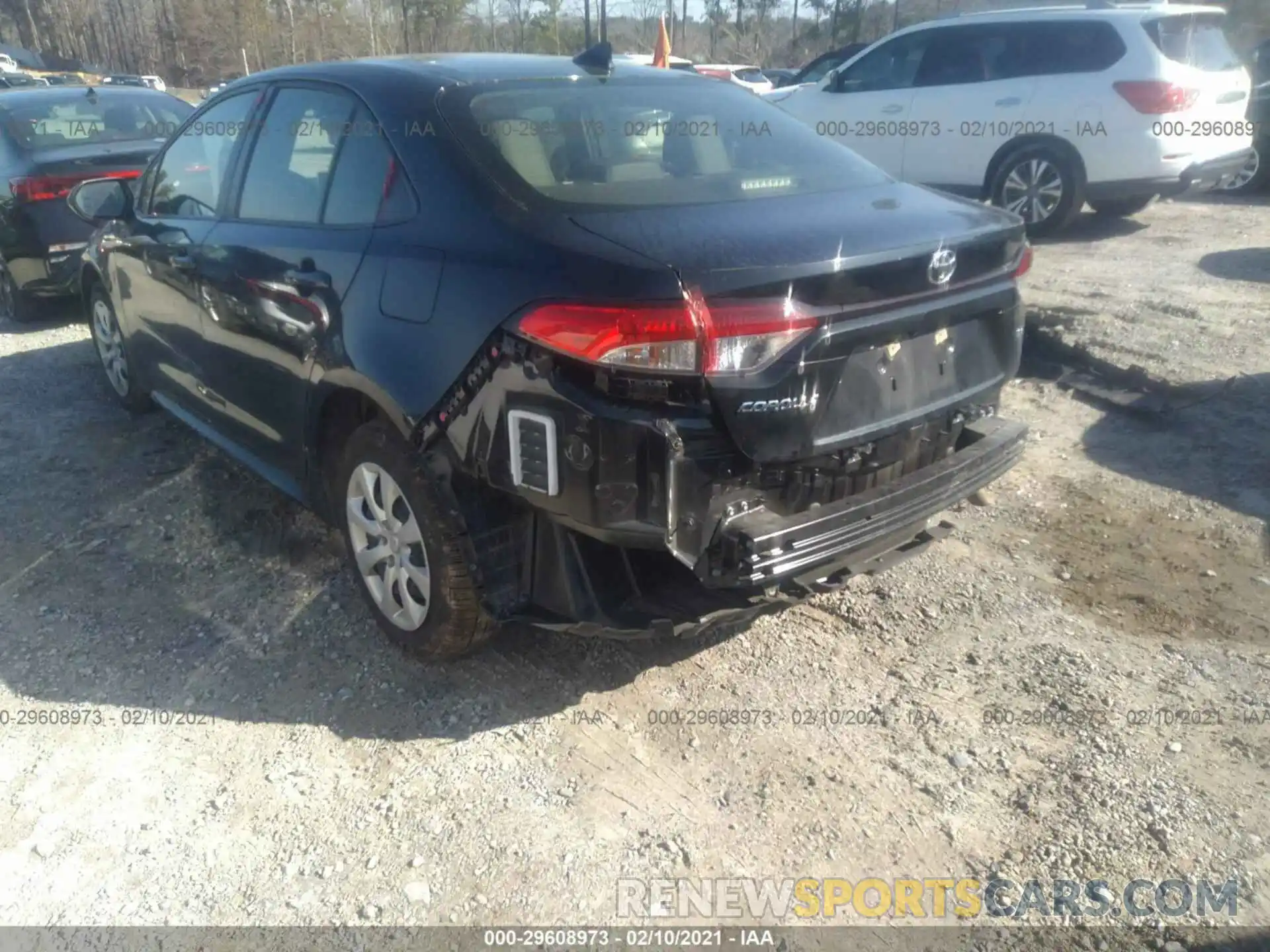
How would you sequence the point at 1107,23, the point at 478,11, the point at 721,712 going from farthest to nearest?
the point at 478,11 < the point at 1107,23 < the point at 721,712

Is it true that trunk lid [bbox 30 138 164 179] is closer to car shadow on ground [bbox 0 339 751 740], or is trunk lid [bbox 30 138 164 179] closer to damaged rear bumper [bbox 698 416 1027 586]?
car shadow on ground [bbox 0 339 751 740]

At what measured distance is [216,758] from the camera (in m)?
2.84

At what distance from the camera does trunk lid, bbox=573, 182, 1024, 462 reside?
2.32 meters

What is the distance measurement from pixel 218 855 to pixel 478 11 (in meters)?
42.0

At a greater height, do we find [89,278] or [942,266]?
[942,266]

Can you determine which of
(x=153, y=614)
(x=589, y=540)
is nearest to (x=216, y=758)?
(x=153, y=614)

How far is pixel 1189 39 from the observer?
827cm

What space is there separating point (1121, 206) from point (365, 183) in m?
8.38

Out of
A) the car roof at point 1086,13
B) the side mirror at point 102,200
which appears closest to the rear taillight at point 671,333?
the side mirror at point 102,200

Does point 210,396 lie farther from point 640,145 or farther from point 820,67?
point 820,67

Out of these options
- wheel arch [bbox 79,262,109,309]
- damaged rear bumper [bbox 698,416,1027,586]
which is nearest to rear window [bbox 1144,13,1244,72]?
damaged rear bumper [bbox 698,416,1027,586]

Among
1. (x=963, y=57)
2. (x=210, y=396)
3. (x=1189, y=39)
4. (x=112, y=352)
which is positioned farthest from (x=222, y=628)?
(x=1189, y=39)

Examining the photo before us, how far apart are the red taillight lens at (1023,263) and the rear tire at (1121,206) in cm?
642

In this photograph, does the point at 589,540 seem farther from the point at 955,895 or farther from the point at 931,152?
the point at 931,152
